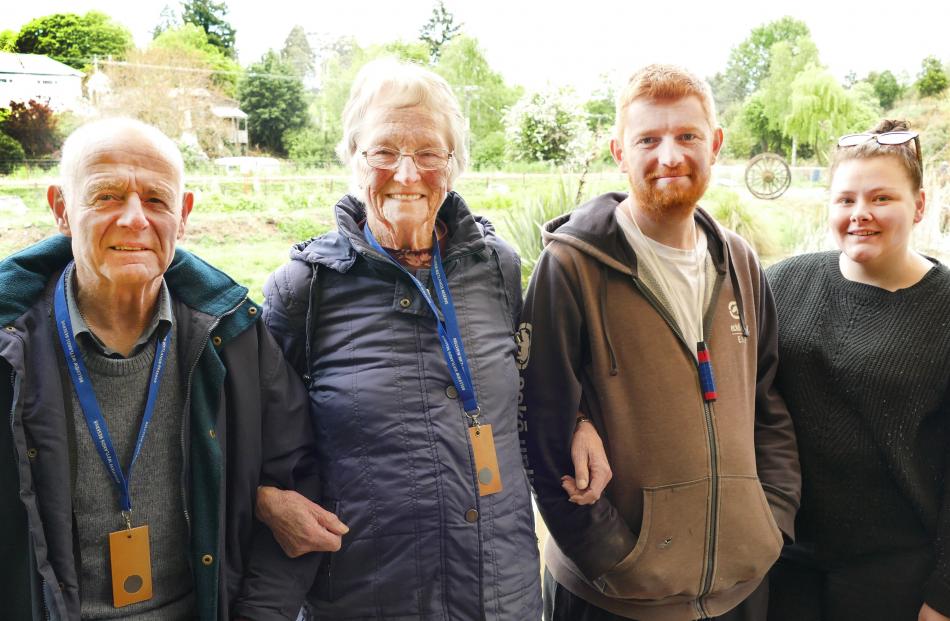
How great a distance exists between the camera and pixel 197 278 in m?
1.39

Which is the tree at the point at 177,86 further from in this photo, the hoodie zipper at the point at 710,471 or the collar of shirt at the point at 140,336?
the hoodie zipper at the point at 710,471

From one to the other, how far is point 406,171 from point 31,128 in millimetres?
1870

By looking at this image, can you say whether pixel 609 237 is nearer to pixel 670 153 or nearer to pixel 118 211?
pixel 670 153

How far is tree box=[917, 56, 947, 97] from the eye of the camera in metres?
5.44

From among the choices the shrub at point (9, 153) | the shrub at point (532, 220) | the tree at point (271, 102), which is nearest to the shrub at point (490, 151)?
the shrub at point (532, 220)

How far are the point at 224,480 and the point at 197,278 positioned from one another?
396 mm

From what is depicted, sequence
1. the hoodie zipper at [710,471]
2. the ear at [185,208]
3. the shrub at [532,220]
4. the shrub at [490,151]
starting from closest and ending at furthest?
the ear at [185,208] < the hoodie zipper at [710,471] < the shrub at [532,220] < the shrub at [490,151]

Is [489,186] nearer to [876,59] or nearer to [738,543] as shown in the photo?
[876,59]

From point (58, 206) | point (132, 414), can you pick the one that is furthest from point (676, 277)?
point (58, 206)

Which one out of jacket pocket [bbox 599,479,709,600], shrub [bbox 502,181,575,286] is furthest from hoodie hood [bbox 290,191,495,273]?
shrub [bbox 502,181,575,286]

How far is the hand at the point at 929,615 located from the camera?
158cm

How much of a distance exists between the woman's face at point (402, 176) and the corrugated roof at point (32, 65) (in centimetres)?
182

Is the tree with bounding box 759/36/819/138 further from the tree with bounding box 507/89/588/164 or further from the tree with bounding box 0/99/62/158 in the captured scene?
the tree with bounding box 0/99/62/158

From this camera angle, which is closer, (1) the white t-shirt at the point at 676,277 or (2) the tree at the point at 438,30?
(1) the white t-shirt at the point at 676,277
